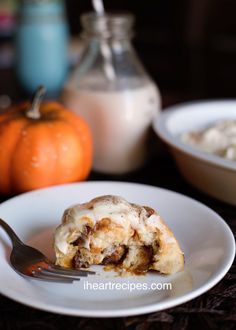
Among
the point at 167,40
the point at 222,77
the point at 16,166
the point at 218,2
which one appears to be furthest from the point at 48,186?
the point at 167,40

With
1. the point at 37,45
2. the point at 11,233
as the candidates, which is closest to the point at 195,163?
the point at 11,233

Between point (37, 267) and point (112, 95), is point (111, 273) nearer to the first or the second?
point (37, 267)

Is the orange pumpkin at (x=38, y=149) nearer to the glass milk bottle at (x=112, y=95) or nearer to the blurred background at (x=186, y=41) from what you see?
the glass milk bottle at (x=112, y=95)

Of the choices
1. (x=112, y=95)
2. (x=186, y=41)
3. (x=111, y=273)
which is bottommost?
(x=186, y=41)

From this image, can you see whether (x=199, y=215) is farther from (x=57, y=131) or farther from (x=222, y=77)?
(x=222, y=77)

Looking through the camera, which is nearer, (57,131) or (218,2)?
(57,131)

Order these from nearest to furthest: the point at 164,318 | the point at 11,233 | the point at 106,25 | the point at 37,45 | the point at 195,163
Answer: the point at 164,318
the point at 11,233
the point at 195,163
the point at 106,25
the point at 37,45

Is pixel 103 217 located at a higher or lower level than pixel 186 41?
higher
